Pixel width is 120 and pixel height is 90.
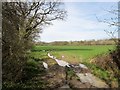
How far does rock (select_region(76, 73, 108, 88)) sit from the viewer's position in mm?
17236

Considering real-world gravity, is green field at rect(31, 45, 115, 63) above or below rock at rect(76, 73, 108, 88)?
below

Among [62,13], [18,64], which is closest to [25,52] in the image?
[18,64]

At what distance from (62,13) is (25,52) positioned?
2811 centimetres

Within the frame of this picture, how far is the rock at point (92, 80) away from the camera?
56.5 feet

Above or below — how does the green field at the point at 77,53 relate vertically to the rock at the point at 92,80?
below

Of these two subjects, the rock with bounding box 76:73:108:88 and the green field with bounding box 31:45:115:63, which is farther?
the green field with bounding box 31:45:115:63

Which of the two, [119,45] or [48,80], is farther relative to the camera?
[119,45]

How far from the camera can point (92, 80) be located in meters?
18.9

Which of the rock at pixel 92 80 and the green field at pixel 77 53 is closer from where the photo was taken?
the rock at pixel 92 80

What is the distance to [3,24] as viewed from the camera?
15234mm

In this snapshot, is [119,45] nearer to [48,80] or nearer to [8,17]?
[48,80]

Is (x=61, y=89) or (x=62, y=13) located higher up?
(x=62, y=13)

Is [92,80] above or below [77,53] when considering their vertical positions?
above

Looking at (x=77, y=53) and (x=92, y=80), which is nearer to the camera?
(x=92, y=80)
